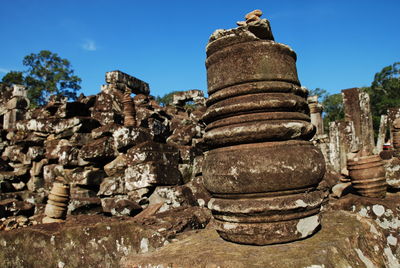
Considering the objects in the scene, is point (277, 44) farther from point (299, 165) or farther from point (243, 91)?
point (299, 165)

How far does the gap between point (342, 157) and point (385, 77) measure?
4005cm

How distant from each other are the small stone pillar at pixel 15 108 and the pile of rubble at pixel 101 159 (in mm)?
1582

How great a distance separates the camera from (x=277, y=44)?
2.15 meters

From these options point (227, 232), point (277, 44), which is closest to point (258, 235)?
point (227, 232)

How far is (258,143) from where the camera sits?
197cm

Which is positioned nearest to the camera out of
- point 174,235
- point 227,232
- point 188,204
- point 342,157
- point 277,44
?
point 227,232

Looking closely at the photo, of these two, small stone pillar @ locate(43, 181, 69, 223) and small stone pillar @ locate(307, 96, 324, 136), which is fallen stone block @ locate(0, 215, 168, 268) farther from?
small stone pillar @ locate(307, 96, 324, 136)

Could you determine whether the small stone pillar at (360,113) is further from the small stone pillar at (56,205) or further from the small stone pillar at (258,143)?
the small stone pillar at (56,205)

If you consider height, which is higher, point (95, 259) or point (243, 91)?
point (243, 91)

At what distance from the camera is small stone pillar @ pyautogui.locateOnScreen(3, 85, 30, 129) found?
35.9ft

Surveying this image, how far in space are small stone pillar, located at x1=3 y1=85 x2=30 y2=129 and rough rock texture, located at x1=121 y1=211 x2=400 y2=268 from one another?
10899mm

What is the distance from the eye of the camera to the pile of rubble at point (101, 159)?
17.5 feet

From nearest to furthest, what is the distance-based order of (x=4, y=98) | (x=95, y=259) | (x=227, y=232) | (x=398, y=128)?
(x=227, y=232) → (x=95, y=259) → (x=398, y=128) → (x=4, y=98)

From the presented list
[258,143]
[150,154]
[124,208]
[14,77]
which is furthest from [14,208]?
[14,77]
